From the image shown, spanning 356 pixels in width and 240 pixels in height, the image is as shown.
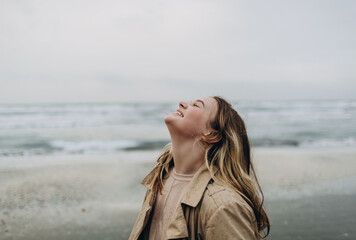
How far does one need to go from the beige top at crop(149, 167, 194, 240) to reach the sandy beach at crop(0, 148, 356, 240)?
10.1ft

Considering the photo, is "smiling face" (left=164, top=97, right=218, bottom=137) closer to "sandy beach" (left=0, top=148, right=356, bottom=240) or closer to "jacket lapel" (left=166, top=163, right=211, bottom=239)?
"jacket lapel" (left=166, top=163, right=211, bottom=239)

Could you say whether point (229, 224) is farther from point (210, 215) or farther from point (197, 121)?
point (197, 121)

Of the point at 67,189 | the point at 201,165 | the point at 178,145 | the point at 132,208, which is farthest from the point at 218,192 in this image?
the point at 67,189

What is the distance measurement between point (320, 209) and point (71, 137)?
43.3 feet

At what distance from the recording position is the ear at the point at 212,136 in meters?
2.14

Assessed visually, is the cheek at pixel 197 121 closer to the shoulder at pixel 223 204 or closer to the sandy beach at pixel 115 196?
the shoulder at pixel 223 204

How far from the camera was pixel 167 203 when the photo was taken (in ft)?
6.99

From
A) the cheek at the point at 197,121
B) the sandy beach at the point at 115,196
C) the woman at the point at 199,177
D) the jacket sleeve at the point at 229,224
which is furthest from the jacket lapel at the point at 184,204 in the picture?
the sandy beach at the point at 115,196

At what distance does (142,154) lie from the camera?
11.3m

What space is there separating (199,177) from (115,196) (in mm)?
5117

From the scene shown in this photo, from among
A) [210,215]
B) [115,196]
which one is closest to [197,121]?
[210,215]

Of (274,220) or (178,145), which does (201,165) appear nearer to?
(178,145)

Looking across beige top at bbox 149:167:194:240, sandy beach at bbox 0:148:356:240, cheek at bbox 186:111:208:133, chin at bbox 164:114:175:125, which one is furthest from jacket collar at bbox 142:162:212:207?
sandy beach at bbox 0:148:356:240

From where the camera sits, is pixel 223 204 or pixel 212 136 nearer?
pixel 223 204
